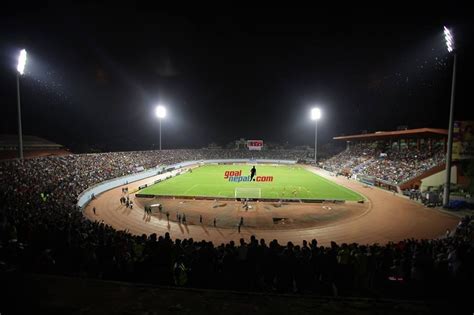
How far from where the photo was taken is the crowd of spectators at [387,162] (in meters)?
41.0

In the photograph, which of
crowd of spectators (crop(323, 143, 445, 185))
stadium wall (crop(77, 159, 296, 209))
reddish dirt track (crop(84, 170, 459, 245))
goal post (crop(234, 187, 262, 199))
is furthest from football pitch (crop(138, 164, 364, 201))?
crowd of spectators (crop(323, 143, 445, 185))

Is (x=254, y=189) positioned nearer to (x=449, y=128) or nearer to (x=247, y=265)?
(x=449, y=128)

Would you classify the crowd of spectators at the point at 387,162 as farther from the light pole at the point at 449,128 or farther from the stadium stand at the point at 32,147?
the stadium stand at the point at 32,147

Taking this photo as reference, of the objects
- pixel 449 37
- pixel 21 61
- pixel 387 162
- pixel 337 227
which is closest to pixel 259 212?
pixel 337 227

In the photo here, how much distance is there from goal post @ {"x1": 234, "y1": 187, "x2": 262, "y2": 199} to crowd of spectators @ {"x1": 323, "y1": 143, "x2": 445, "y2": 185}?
21.2 m

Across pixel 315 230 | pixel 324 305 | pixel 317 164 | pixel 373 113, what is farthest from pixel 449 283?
pixel 373 113

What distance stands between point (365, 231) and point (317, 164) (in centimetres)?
5862

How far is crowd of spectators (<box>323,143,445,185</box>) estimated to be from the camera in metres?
41.0

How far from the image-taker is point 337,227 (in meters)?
24.8

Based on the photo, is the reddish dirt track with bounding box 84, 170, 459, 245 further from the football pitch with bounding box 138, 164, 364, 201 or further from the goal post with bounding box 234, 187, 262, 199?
the goal post with bounding box 234, 187, 262, 199

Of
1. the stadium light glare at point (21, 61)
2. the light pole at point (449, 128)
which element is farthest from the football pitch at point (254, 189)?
the stadium light glare at point (21, 61)

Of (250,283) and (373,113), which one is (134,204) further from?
(373,113)

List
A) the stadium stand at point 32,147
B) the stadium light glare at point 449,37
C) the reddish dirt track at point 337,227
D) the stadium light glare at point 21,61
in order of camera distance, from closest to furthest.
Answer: the reddish dirt track at point 337,227, the stadium light glare at point 449,37, the stadium light glare at point 21,61, the stadium stand at point 32,147

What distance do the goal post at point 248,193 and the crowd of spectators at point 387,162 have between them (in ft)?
69.7
